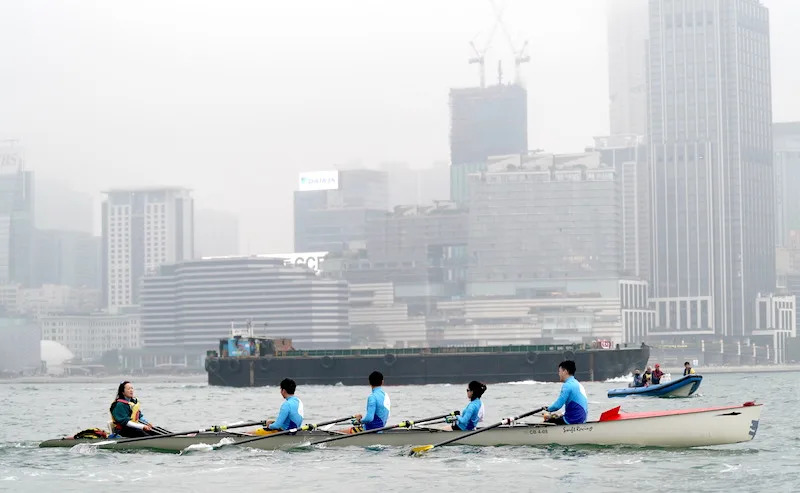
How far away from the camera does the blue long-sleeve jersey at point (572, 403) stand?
38.8 metres

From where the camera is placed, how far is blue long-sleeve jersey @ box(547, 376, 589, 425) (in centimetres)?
3875

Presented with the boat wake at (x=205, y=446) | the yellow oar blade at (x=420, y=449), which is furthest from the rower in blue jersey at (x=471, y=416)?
the boat wake at (x=205, y=446)

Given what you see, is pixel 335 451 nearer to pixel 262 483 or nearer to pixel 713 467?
pixel 262 483

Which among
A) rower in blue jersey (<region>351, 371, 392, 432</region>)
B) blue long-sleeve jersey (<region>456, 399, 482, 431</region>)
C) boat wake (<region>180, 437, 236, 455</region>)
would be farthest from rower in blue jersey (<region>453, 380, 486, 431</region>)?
boat wake (<region>180, 437, 236, 455</region>)

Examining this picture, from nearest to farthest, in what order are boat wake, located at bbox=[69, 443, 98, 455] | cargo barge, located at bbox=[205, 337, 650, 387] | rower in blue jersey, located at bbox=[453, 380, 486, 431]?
rower in blue jersey, located at bbox=[453, 380, 486, 431] < boat wake, located at bbox=[69, 443, 98, 455] < cargo barge, located at bbox=[205, 337, 650, 387]

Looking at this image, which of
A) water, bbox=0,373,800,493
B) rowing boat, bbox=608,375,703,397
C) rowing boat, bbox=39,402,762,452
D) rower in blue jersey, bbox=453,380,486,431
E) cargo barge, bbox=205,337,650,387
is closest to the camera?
water, bbox=0,373,800,493

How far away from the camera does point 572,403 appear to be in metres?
39.2

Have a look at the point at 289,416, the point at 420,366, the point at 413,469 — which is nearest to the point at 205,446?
the point at 289,416

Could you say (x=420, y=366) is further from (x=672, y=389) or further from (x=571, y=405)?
(x=571, y=405)

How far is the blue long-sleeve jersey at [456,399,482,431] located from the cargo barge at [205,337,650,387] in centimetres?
9592

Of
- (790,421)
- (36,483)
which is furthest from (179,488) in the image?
(790,421)

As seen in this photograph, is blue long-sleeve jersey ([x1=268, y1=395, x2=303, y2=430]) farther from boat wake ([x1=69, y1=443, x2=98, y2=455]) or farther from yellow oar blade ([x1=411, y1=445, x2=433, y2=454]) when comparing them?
boat wake ([x1=69, y1=443, x2=98, y2=455])

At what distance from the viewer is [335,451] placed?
4175 centimetres

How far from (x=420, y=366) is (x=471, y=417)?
98.5m
